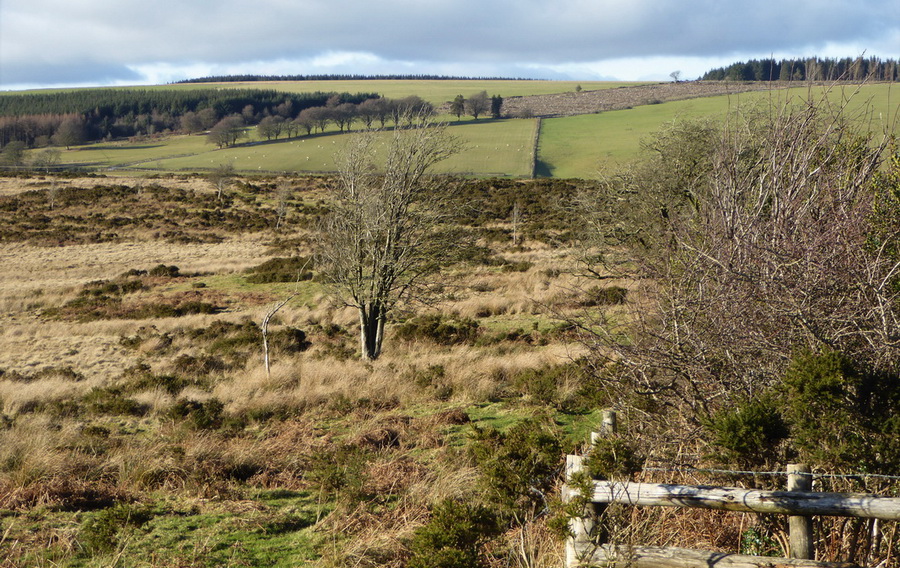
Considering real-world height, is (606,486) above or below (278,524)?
above

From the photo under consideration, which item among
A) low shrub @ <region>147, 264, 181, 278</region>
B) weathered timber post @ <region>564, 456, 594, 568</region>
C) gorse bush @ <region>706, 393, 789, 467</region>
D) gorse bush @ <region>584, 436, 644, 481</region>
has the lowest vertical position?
low shrub @ <region>147, 264, 181, 278</region>

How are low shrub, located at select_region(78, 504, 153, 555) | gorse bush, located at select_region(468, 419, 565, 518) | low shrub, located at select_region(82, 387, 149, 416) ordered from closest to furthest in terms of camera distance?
low shrub, located at select_region(78, 504, 153, 555)
gorse bush, located at select_region(468, 419, 565, 518)
low shrub, located at select_region(82, 387, 149, 416)

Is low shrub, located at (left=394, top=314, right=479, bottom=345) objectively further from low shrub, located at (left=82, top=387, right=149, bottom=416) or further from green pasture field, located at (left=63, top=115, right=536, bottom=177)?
green pasture field, located at (left=63, top=115, right=536, bottom=177)

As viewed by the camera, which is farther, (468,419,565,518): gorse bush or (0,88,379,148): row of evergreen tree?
(0,88,379,148): row of evergreen tree

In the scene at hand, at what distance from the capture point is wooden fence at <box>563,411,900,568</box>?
3.44 metres

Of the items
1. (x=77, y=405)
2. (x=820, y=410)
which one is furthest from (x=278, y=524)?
(x=77, y=405)

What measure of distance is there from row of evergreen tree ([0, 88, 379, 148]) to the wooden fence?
443ft

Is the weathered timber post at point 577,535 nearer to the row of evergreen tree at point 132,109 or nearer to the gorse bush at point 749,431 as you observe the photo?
the gorse bush at point 749,431

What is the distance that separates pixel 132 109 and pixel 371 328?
147145 millimetres

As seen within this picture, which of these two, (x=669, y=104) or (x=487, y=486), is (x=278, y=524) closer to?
(x=487, y=486)

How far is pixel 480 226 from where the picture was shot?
40.5m

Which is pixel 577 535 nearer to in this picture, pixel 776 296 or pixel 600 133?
pixel 776 296

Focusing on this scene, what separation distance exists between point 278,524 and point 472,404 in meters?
5.19

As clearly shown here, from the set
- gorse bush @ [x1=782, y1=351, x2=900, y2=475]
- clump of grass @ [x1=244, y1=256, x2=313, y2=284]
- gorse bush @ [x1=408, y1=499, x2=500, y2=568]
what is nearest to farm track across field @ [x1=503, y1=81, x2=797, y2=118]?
clump of grass @ [x1=244, y1=256, x2=313, y2=284]
